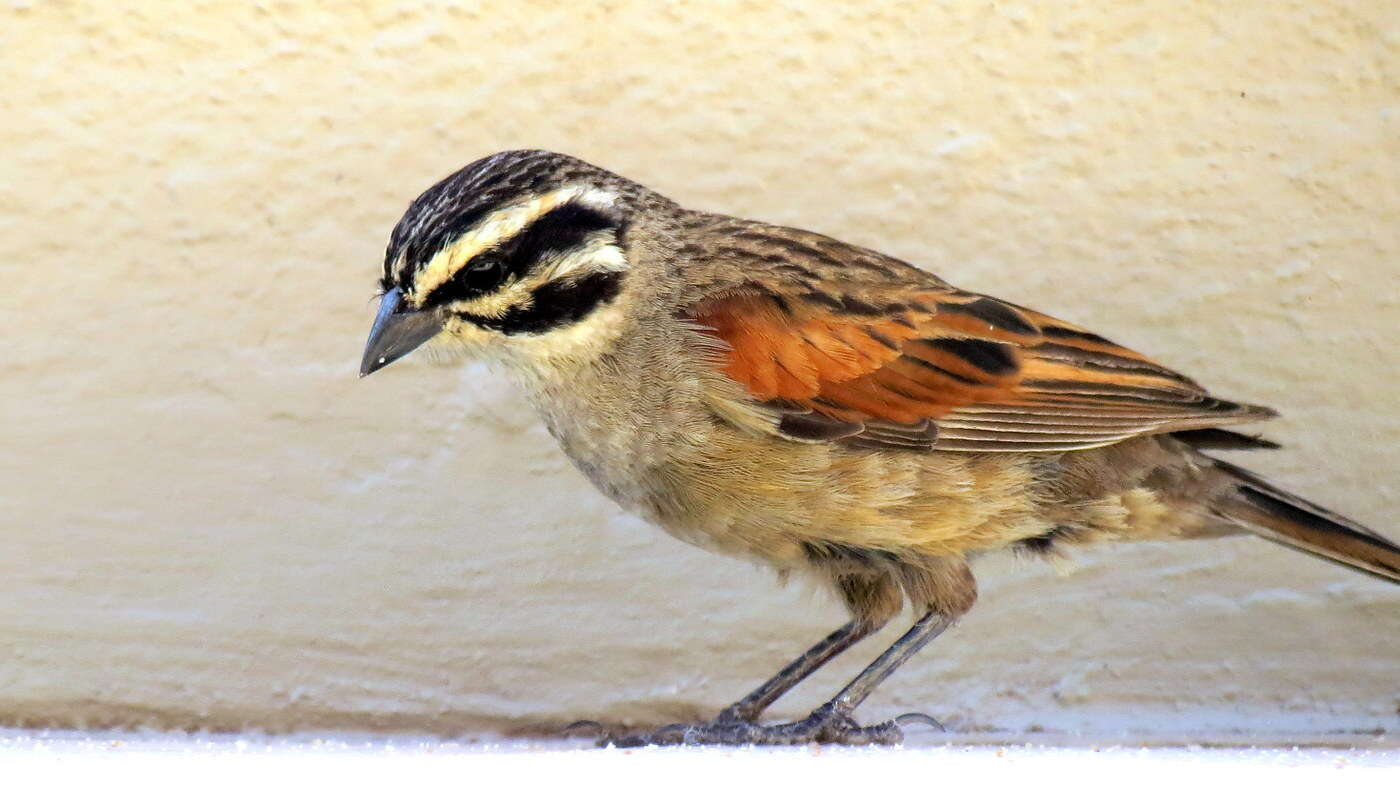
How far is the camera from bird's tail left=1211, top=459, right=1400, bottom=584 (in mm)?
3787

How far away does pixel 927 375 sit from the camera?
12.2 feet

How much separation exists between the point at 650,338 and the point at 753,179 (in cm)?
101

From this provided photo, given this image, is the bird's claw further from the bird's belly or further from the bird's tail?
the bird's tail

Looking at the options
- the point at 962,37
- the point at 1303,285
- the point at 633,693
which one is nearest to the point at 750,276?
the point at 962,37

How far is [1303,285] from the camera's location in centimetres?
462

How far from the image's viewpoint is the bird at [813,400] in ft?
11.6

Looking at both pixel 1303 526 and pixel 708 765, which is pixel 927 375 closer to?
pixel 1303 526

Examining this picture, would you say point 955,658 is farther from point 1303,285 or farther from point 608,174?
point 608,174

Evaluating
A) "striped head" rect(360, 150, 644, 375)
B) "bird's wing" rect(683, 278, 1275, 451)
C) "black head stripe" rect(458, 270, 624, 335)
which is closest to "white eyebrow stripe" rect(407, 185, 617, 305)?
"striped head" rect(360, 150, 644, 375)

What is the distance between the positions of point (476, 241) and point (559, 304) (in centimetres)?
29

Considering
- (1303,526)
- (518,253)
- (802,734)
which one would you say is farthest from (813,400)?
(1303,526)

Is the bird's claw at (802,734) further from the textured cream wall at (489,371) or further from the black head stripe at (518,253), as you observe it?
the black head stripe at (518,253)

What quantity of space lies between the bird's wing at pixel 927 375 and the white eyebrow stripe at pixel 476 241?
439 mm

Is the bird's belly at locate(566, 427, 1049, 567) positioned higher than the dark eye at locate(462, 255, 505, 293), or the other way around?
the dark eye at locate(462, 255, 505, 293)
